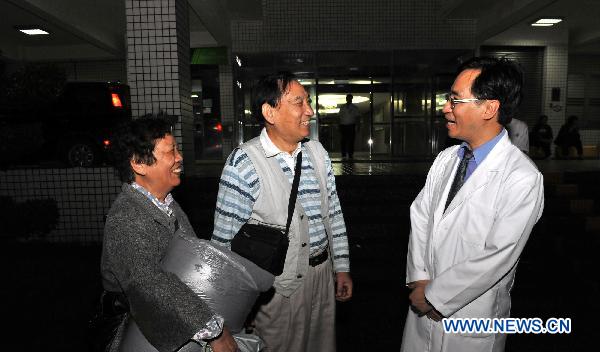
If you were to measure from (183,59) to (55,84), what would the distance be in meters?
2.09

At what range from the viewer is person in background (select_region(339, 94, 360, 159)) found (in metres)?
10.7

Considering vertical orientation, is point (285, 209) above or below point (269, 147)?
below

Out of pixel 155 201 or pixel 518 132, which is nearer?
pixel 155 201

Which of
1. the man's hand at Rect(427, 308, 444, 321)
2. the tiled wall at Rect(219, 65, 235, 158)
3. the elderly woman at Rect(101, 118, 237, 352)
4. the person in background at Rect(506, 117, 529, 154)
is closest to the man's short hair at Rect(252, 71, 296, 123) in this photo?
the elderly woman at Rect(101, 118, 237, 352)

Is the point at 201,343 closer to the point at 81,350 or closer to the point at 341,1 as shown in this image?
the point at 81,350

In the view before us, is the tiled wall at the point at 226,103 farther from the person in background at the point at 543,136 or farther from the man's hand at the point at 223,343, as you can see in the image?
the man's hand at the point at 223,343

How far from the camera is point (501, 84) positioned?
180 cm

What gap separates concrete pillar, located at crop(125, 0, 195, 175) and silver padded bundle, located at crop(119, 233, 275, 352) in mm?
3778

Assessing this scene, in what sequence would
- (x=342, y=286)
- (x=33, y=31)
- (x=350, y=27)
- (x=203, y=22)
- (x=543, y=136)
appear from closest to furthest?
1. (x=342, y=286)
2. (x=203, y=22)
3. (x=33, y=31)
4. (x=350, y=27)
5. (x=543, y=136)

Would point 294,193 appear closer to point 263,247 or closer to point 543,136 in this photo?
point 263,247

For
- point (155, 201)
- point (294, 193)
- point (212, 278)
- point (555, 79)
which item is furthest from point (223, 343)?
point (555, 79)

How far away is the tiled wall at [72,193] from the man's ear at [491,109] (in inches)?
191

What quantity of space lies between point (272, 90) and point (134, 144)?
766 mm

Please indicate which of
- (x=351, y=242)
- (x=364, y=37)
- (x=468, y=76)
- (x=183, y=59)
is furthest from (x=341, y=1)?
(x=468, y=76)
